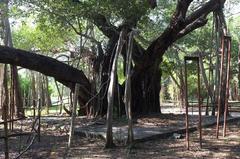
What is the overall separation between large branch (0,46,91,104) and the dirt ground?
197cm

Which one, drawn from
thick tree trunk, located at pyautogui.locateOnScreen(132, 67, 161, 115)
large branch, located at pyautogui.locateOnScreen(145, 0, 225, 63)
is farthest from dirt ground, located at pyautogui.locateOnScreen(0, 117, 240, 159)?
thick tree trunk, located at pyautogui.locateOnScreen(132, 67, 161, 115)

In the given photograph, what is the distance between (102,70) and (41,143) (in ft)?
15.0

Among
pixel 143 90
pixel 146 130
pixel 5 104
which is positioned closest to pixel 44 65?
pixel 146 130

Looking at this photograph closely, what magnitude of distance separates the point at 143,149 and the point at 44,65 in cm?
425

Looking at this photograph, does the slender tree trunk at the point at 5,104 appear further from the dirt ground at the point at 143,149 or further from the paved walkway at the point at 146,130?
the paved walkway at the point at 146,130

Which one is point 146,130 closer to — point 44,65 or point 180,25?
point 44,65

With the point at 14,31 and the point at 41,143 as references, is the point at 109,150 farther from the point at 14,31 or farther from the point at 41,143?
the point at 14,31

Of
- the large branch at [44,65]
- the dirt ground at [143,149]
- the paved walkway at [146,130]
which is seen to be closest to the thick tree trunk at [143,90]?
the large branch at [44,65]

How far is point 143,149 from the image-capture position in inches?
319

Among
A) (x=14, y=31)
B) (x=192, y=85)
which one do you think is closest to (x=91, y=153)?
(x=14, y=31)

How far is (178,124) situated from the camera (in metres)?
11.1

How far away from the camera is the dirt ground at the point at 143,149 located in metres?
7.57

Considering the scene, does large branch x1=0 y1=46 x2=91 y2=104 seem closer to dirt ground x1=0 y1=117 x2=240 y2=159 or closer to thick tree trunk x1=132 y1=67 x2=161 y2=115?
thick tree trunk x1=132 y1=67 x2=161 y2=115

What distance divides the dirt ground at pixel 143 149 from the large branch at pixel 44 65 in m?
1.97
